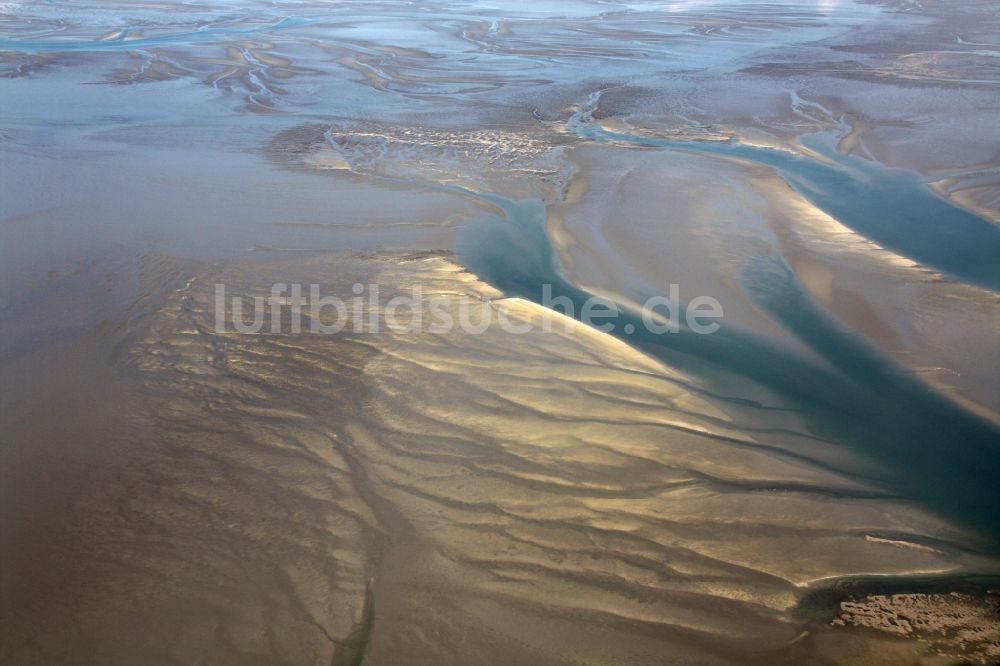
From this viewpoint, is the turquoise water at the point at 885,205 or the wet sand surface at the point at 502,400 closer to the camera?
the wet sand surface at the point at 502,400

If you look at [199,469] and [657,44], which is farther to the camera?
[657,44]

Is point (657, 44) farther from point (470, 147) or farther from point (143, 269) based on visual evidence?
point (143, 269)

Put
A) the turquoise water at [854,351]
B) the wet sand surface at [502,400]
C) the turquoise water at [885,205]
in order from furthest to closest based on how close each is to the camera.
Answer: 1. the turquoise water at [885,205]
2. the turquoise water at [854,351]
3. the wet sand surface at [502,400]

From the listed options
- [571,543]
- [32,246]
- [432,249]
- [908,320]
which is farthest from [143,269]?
[908,320]

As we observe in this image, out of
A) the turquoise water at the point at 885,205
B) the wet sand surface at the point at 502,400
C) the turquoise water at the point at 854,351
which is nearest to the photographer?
the wet sand surface at the point at 502,400

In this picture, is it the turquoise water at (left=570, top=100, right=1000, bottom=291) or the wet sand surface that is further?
the turquoise water at (left=570, top=100, right=1000, bottom=291)

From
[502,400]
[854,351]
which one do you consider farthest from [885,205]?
[502,400]

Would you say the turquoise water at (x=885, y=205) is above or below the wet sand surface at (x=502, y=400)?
above

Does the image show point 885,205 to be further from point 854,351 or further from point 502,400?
point 502,400
